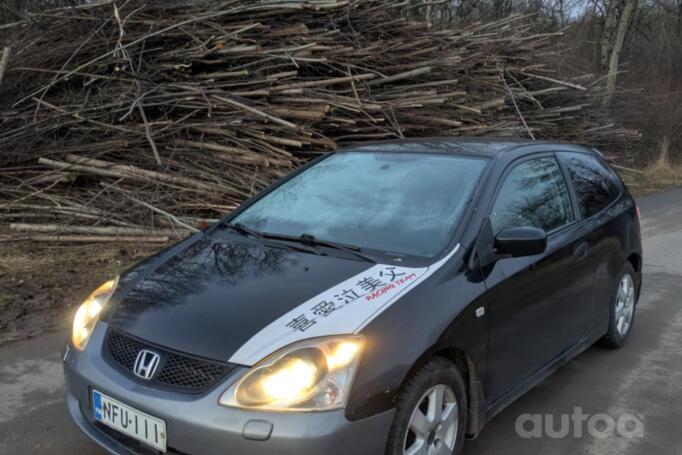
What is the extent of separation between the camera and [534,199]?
3791 mm

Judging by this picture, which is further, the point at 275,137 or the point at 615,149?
the point at 615,149

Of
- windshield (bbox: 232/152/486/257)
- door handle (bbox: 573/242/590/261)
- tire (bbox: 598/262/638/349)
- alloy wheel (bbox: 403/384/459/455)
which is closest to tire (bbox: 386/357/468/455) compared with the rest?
alloy wheel (bbox: 403/384/459/455)

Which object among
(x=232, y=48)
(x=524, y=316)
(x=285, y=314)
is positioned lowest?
(x=524, y=316)

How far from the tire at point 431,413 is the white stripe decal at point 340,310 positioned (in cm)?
33

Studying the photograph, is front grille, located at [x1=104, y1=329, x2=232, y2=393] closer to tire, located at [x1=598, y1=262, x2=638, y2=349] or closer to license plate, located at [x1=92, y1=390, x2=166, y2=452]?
license plate, located at [x1=92, y1=390, x2=166, y2=452]

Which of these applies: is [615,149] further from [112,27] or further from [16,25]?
[16,25]

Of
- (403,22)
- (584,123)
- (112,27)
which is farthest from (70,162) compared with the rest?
(584,123)

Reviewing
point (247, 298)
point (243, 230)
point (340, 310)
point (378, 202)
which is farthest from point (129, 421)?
point (378, 202)

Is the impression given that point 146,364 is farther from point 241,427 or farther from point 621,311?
point 621,311

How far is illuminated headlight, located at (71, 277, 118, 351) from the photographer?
290 centimetres

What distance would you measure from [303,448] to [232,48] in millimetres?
7313

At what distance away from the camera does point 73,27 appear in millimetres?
8992

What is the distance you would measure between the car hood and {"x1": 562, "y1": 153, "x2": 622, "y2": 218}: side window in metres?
1.90

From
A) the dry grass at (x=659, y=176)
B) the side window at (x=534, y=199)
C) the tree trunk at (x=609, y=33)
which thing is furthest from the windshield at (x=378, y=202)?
the tree trunk at (x=609, y=33)
